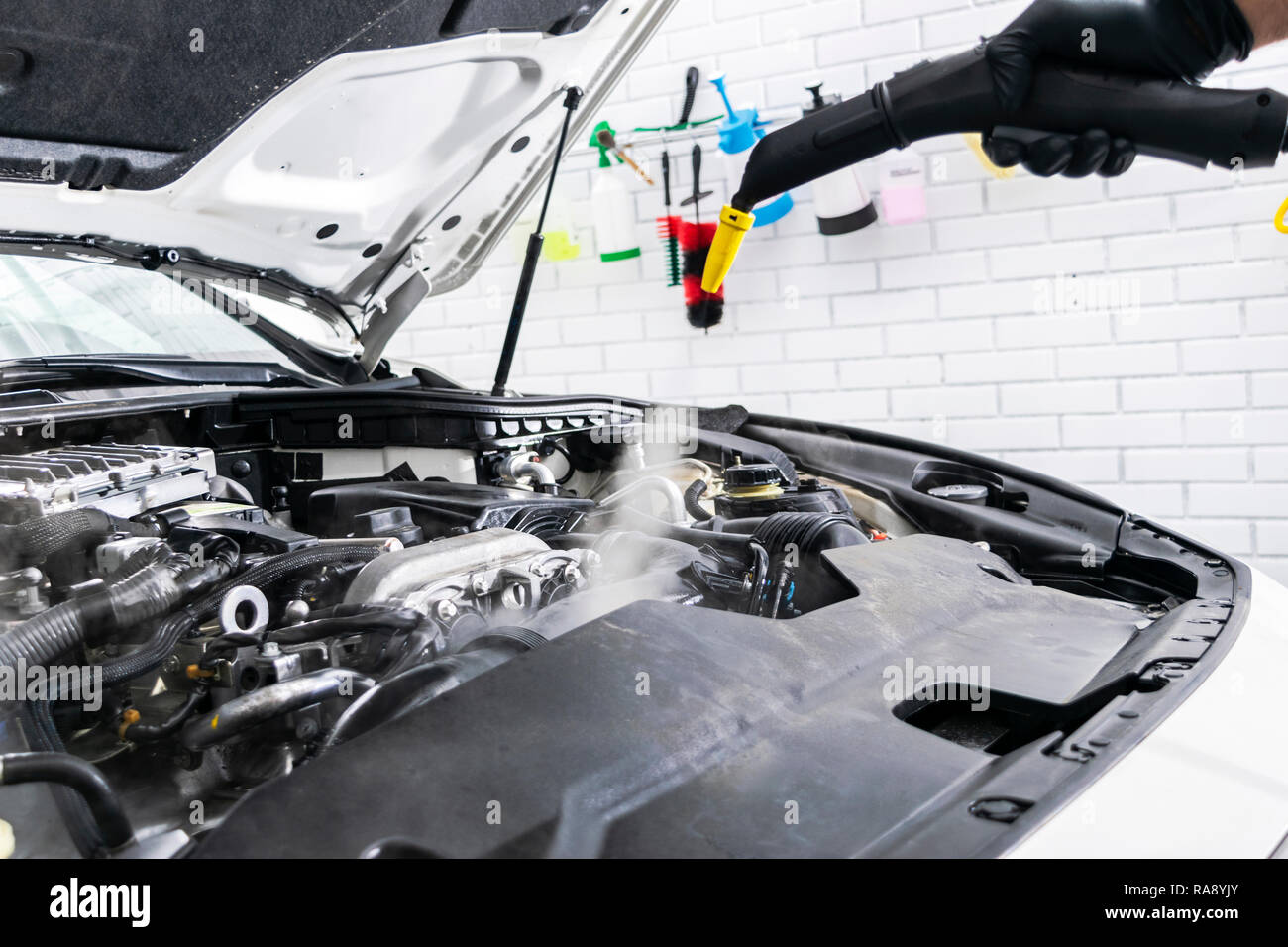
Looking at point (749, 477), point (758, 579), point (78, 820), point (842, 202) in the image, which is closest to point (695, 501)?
point (749, 477)

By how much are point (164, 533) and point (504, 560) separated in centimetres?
45

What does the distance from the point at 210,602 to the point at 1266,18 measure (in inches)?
70.9

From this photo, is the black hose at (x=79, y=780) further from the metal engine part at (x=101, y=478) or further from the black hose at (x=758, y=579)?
the black hose at (x=758, y=579)

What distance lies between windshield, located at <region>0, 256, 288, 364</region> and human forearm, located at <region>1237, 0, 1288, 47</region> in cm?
192

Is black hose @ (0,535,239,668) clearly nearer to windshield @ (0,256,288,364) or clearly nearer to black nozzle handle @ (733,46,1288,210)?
windshield @ (0,256,288,364)

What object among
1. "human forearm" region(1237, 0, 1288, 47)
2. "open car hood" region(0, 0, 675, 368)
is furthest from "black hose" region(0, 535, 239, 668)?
"human forearm" region(1237, 0, 1288, 47)

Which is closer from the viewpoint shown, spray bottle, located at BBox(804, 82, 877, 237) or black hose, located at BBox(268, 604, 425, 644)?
black hose, located at BBox(268, 604, 425, 644)

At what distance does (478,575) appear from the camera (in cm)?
117

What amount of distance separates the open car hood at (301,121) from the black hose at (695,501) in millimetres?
742

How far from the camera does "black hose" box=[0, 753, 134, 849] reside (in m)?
0.69

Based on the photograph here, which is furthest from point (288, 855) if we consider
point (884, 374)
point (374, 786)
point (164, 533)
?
point (884, 374)

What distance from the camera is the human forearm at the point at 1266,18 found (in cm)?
154

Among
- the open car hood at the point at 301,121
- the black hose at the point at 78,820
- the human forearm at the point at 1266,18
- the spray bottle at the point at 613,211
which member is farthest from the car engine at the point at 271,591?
the spray bottle at the point at 613,211

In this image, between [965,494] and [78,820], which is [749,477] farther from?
[78,820]
